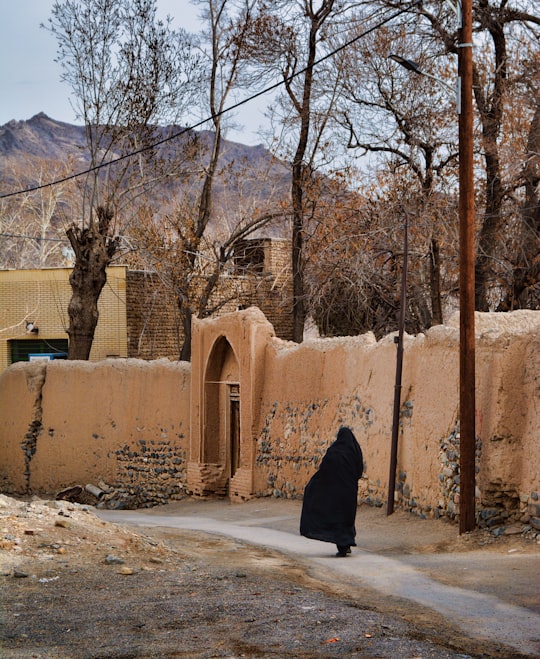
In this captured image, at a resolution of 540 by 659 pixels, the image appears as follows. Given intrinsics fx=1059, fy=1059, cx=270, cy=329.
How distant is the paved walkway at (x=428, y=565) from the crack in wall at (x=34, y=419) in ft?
23.8

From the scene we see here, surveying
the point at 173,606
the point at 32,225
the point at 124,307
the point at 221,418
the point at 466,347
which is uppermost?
the point at 32,225

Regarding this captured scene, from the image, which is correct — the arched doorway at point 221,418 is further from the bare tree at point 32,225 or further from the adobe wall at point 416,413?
the bare tree at point 32,225

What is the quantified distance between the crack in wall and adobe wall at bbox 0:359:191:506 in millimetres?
24

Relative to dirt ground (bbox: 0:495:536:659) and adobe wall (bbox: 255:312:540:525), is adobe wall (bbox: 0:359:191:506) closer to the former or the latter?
adobe wall (bbox: 255:312:540:525)

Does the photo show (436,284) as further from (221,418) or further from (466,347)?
Answer: (466,347)

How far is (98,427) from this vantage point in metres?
23.8

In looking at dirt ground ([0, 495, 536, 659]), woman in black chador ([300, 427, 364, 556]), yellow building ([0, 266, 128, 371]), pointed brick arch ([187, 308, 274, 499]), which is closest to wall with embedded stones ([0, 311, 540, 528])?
pointed brick arch ([187, 308, 274, 499])

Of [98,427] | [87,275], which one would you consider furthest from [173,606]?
[87,275]

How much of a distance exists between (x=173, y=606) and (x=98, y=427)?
14833mm

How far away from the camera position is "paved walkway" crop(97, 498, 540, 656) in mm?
9305

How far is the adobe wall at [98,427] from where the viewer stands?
22719 millimetres

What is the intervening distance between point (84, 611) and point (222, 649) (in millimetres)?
1694

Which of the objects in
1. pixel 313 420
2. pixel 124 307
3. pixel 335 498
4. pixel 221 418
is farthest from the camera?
pixel 124 307

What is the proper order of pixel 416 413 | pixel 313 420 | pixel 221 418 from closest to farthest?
pixel 416 413 → pixel 313 420 → pixel 221 418
